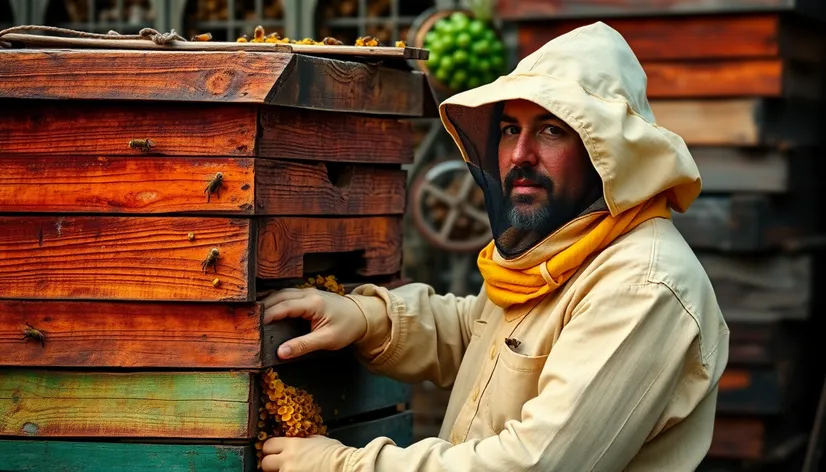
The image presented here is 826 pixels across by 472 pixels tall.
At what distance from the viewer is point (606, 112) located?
8.27 feet

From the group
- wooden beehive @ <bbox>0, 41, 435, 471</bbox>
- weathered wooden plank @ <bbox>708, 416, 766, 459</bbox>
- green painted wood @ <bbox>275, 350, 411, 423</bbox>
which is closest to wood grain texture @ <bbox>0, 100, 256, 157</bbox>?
wooden beehive @ <bbox>0, 41, 435, 471</bbox>

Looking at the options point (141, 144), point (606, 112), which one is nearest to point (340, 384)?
point (141, 144)

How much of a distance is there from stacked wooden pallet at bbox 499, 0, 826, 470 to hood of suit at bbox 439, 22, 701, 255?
2.38m

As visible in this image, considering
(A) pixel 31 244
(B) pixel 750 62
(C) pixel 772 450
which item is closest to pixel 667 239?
(A) pixel 31 244

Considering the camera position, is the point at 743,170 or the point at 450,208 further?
the point at 450,208

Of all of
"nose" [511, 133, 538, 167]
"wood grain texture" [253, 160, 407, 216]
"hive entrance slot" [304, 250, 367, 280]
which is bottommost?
"hive entrance slot" [304, 250, 367, 280]

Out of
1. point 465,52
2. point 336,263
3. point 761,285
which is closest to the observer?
point 336,263

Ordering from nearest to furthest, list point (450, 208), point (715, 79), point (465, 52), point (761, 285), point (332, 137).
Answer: point (332, 137) < point (715, 79) < point (761, 285) < point (465, 52) < point (450, 208)

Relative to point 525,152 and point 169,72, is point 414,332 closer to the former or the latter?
point 525,152

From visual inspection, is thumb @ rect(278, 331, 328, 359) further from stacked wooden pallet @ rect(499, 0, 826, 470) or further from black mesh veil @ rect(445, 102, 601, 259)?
stacked wooden pallet @ rect(499, 0, 826, 470)

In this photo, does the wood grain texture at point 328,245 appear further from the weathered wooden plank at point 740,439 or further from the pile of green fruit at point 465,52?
the weathered wooden plank at point 740,439

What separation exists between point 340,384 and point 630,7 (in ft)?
8.72

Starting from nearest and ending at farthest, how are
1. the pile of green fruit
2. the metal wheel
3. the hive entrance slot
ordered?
the hive entrance slot < the pile of green fruit < the metal wheel

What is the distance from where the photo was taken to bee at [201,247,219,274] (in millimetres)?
2504
